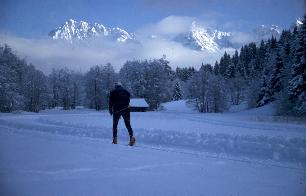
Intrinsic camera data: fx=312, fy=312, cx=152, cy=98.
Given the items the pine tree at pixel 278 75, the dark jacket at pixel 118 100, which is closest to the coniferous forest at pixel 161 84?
the pine tree at pixel 278 75

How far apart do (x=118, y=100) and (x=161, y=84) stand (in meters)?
64.9

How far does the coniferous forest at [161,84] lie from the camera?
4122 cm

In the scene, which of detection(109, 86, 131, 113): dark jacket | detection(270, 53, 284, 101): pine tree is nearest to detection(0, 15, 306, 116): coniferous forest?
detection(270, 53, 284, 101): pine tree

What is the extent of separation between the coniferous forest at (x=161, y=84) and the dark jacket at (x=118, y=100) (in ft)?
94.9

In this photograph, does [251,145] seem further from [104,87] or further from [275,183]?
[104,87]

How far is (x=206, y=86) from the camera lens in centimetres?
7869

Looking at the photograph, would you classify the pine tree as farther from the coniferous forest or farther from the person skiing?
the person skiing

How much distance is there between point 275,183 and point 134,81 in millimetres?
74931

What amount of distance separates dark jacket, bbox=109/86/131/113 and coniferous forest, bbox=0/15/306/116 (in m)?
28.9

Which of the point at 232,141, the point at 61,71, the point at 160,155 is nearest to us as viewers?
the point at 160,155

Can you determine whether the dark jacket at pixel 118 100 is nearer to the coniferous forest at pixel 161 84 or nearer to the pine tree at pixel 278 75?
the coniferous forest at pixel 161 84

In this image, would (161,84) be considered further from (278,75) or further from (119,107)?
(119,107)

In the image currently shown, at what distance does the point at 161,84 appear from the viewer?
7544 centimetres

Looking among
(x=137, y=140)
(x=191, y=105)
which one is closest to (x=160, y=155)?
(x=137, y=140)
